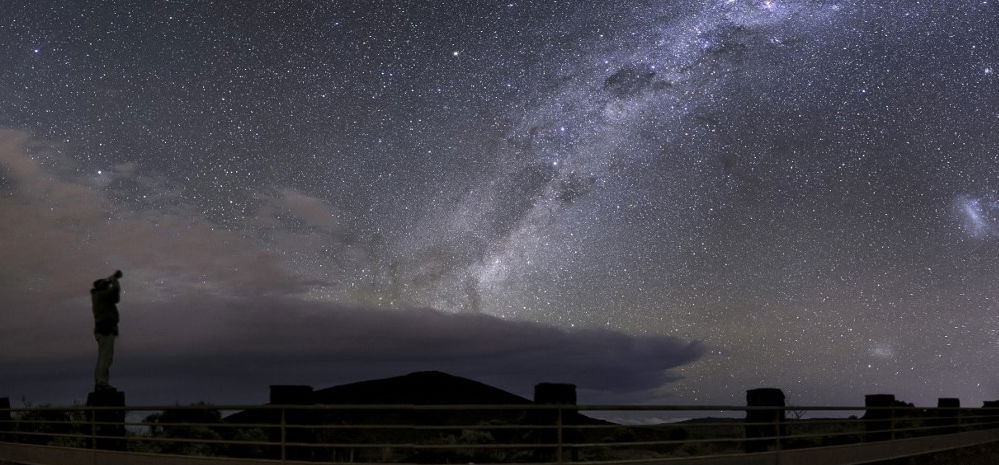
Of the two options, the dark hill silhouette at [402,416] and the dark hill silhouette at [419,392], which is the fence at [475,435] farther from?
the dark hill silhouette at [419,392]

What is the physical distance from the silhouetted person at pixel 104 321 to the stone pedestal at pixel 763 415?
36.4 feet

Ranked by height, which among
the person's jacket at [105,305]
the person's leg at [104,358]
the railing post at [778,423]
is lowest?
the railing post at [778,423]

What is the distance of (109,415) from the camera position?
13.5 m

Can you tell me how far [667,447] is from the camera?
1781cm

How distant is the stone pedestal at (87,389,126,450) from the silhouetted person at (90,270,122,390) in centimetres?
122

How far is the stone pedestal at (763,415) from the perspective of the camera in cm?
1268

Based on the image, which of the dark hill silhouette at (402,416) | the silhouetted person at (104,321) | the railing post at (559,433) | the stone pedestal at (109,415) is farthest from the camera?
the silhouetted person at (104,321)

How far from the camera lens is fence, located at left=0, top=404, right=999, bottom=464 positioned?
1003 centimetres

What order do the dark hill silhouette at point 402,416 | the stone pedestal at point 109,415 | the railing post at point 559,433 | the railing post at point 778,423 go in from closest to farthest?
the railing post at point 559,433 < the dark hill silhouette at point 402,416 < the railing post at point 778,423 < the stone pedestal at point 109,415

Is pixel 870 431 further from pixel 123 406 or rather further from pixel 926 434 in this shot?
pixel 123 406

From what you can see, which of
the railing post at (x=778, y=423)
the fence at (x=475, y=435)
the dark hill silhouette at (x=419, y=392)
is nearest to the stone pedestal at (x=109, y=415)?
the fence at (x=475, y=435)

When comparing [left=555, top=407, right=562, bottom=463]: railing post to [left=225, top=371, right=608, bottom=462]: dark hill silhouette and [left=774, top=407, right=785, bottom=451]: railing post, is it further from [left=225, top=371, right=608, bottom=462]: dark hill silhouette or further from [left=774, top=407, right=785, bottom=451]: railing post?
[left=774, top=407, right=785, bottom=451]: railing post

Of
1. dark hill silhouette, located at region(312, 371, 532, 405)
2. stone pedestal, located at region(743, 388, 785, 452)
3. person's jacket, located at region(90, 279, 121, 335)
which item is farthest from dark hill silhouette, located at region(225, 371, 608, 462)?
stone pedestal, located at region(743, 388, 785, 452)

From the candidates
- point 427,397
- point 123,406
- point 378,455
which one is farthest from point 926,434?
point 123,406
